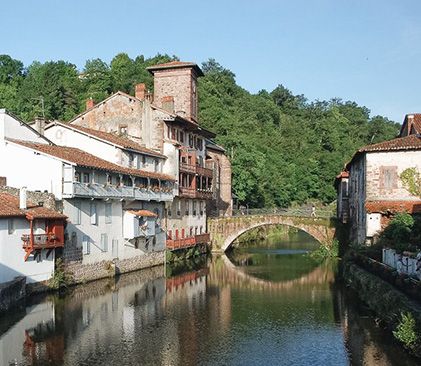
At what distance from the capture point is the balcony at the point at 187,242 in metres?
48.2

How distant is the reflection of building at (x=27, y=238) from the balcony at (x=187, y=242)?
57.1ft

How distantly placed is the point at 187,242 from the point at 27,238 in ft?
77.0

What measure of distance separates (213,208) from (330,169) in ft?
175

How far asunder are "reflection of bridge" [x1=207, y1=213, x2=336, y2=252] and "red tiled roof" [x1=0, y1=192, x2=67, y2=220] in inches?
1146

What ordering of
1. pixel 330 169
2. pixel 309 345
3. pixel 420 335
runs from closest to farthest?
1. pixel 420 335
2. pixel 309 345
3. pixel 330 169

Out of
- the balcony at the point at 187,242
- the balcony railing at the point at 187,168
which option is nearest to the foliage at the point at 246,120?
the balcony at the point at 187,242

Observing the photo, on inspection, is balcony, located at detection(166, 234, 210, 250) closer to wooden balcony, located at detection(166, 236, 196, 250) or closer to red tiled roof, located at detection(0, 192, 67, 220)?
wooden balcony, located at detection(166, 236, 196, 250)

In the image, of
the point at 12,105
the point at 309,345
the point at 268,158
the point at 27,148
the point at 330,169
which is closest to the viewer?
the point at 309,345

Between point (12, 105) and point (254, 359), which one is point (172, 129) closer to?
point (254, 359)

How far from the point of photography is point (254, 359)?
66.3 feet

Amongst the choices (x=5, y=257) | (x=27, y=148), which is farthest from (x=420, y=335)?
(x=27, y=148)

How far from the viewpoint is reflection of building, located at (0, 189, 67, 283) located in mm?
28266

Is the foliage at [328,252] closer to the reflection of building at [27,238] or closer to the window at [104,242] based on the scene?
the window at [104,242]

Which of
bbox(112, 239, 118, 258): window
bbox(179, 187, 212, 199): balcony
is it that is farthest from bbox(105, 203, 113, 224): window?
bbox(179, 187, 212, 199): balcony
